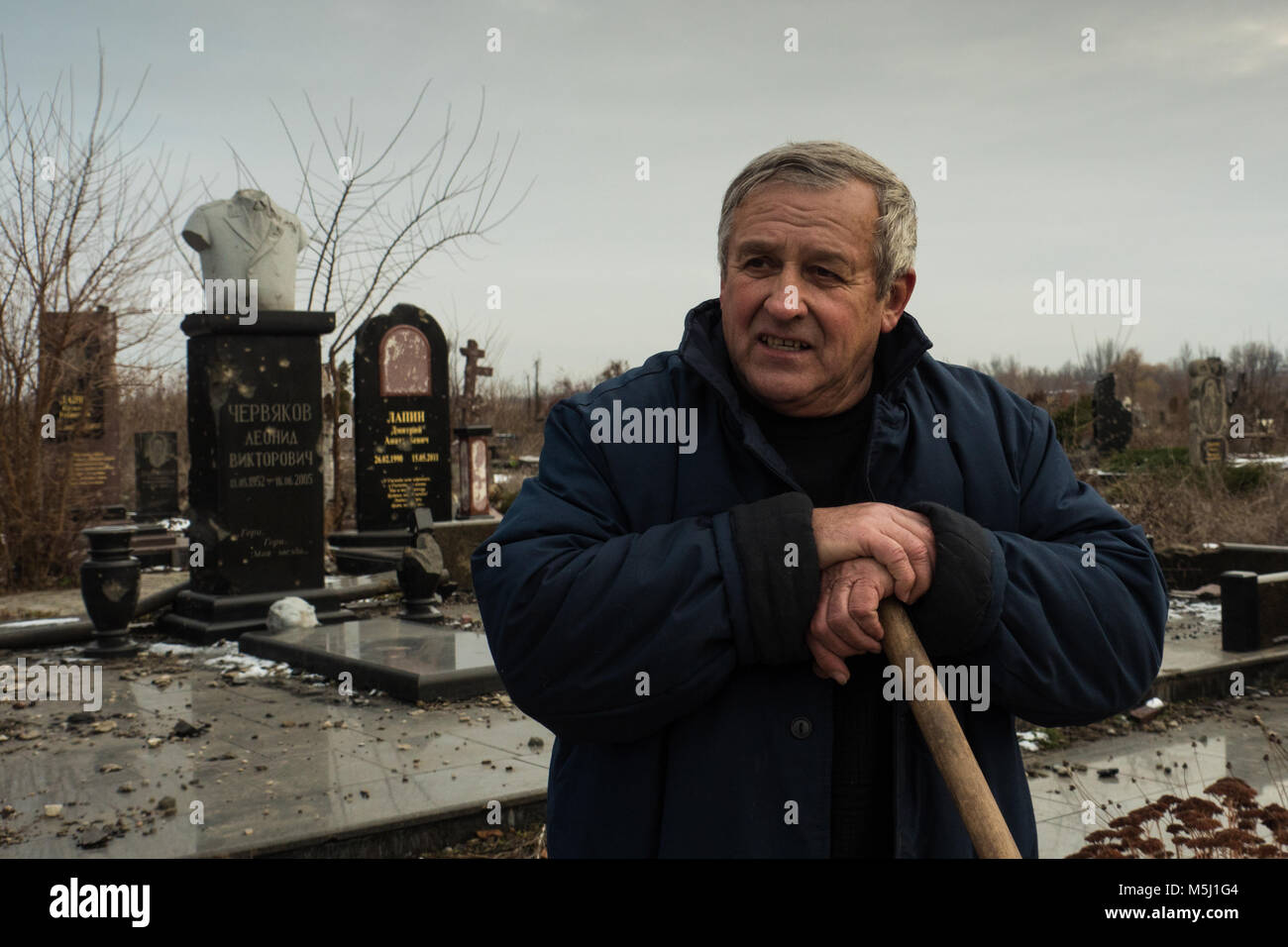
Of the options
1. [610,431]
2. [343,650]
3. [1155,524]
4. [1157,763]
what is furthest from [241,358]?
[1155,524]

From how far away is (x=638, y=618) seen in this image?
5.27ft

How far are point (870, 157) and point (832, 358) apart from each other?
0.35 metres

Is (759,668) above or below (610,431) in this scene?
below

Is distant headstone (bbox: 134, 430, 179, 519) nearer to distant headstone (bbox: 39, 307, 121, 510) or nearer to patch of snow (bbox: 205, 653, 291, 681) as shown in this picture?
distant headstone (bbox: 39, 307, 121, 510)

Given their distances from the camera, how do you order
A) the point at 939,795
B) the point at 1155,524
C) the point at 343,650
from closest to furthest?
1. the point at 939,795
2. the point at 343,650
3. the point at 1155,524

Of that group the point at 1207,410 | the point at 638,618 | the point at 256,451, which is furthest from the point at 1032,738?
the point at 1207,410

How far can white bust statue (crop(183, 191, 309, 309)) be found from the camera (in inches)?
382

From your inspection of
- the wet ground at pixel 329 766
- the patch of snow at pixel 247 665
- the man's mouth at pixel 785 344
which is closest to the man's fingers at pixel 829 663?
the man's mouth at pixel 785 344

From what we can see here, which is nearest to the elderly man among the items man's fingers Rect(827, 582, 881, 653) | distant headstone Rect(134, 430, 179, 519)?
man's fingers Rect(827, 582, 881, 653)

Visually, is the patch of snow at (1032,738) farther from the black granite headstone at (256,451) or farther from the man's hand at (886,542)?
the black granite headstone at (256,451)

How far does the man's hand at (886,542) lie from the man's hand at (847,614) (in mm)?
16

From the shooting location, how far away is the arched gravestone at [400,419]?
13344mm

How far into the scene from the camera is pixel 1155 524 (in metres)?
12.0
